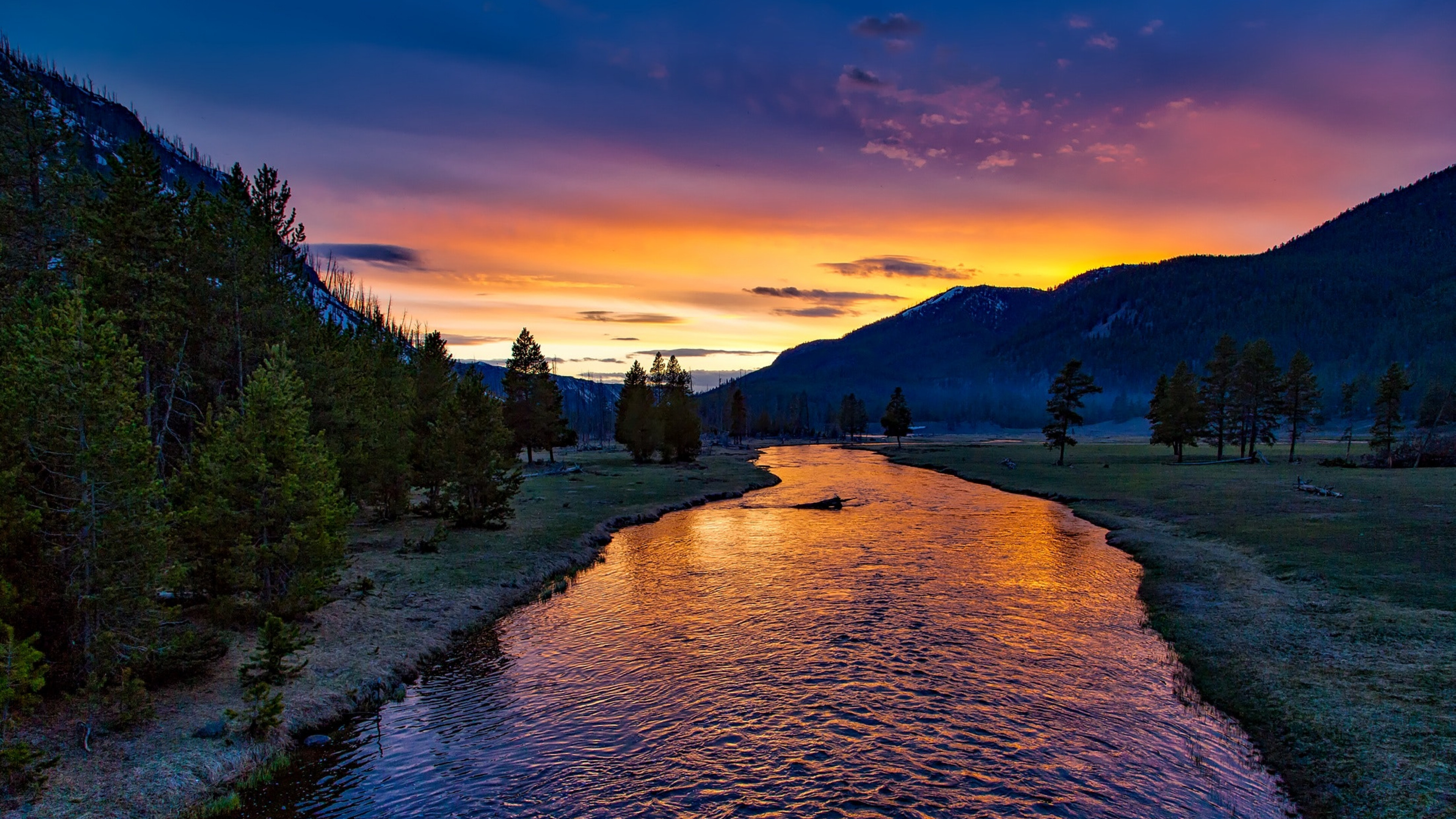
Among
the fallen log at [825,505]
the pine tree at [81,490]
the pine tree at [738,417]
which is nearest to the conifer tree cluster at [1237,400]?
the fallen log at [825,505]

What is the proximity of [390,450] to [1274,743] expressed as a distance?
1674 inches

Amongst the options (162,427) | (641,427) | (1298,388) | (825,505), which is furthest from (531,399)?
(1298,388)

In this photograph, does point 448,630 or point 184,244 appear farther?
point 184,244

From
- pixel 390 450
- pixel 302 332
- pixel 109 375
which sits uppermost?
pixel 302 332

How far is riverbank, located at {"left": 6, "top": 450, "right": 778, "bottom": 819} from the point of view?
1287 cm

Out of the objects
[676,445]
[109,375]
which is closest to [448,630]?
[109,375]

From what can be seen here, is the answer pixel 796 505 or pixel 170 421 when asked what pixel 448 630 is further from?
pixel 796 505

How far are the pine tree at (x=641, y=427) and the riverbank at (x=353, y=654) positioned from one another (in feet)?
144

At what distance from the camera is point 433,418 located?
57875 millimetres

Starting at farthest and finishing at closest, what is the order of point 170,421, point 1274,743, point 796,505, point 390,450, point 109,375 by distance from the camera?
point 796,505 < point 390,450 < point 170,421 < point 1274,743 < point 109,375

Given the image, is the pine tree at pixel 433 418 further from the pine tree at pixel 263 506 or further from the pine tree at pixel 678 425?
the pine tree at pixel 678 425

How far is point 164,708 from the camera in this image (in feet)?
51.0

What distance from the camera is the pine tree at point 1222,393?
3462 inches

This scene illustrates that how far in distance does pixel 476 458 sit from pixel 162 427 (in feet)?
49.7
